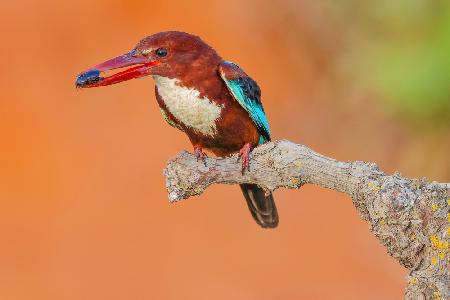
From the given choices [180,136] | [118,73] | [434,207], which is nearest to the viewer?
[434,207]

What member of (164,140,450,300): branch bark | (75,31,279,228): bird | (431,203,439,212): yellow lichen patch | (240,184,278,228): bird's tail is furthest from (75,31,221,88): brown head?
(431,203,439,212): yellow lichen patch

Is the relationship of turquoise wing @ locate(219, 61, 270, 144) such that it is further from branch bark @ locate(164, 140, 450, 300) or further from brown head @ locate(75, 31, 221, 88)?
branch bark @ locate(164, 140, 450, 300)

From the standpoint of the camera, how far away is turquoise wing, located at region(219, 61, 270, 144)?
291 centimetres

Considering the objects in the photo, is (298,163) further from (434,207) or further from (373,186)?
(434,207)

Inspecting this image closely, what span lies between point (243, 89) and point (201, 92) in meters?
0.16

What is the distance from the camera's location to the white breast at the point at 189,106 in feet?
9.32

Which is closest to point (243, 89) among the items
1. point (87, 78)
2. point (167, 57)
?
point (167, 57)

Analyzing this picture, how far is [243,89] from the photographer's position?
9.61 feet

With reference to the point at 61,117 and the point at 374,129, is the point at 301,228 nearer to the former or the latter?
the point at 374,129

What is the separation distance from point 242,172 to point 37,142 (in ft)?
14.1

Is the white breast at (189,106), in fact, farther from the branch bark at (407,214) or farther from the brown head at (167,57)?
the branch bark at (407,214)

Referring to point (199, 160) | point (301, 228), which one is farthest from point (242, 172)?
point (301, 228)

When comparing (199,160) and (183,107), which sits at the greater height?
(183,107)

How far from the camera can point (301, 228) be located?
5.96 meters
